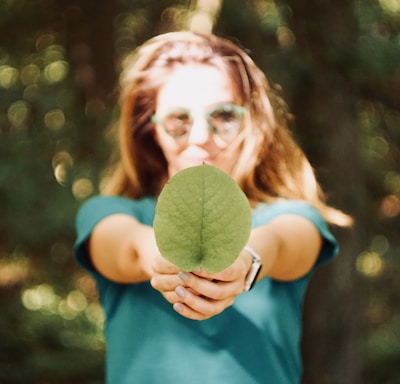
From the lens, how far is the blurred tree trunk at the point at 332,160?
2.22m

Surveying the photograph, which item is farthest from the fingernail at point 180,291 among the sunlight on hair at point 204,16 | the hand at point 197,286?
the sunlight on hair at point 204,16

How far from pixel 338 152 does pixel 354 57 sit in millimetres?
319

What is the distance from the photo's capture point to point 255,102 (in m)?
1.28

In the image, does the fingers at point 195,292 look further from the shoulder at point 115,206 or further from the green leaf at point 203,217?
the shoulder at point 115,206

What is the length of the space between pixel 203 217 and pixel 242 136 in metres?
0.51

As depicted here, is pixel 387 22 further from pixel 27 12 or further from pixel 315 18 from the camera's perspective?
pixel 27 12

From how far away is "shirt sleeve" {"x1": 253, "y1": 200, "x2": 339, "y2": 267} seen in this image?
1.23 metres

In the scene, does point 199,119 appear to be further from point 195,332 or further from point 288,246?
point 195,332

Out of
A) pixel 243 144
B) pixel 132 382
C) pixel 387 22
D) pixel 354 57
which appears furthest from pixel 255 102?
pixel 387 22

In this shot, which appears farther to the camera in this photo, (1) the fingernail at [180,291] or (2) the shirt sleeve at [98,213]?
(2) the shirt sleeve at [98,213]

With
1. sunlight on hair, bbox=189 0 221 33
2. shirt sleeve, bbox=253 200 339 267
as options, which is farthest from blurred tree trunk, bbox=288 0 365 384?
shirt sleeve, bbox=253 200 339 267

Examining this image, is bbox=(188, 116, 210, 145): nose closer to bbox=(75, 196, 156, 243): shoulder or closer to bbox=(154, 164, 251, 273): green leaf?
bbox=(75, 196, 156, 243): shoulder

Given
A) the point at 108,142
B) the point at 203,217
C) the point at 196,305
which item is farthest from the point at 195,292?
the point at 108,142

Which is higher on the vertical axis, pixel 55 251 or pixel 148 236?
pixel 148 236
